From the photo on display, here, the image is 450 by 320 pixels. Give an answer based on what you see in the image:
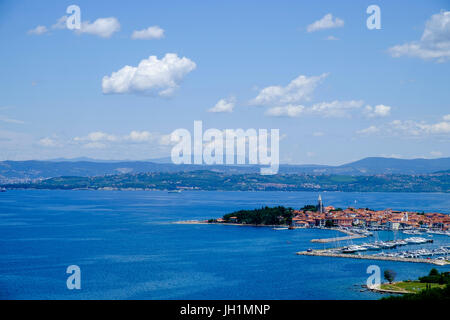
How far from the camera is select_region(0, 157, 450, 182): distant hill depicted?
11100cm

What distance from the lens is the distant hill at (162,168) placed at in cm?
11100

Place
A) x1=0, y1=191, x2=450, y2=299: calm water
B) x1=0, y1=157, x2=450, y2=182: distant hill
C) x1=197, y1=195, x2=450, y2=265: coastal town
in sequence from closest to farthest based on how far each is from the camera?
1. x1=0, y1=191, x2=450, y2=299: calm water
2. x1=197, y1=195, x2=450, y2=265: coastal town
3. x1=0, y1=157, x2=450, y2=182: distant hill

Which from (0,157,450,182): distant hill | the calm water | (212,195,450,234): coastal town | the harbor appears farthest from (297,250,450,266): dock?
(0,157,450,182): distant hill

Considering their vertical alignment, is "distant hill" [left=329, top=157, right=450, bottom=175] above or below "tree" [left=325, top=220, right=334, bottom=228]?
above

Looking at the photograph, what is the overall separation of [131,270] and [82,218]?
18.8m

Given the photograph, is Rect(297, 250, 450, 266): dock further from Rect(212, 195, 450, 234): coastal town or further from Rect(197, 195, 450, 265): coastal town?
Rect(212, 195, 450, 234): coastal town

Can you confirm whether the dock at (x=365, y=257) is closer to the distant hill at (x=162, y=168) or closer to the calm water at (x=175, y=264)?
the calm water at (x=175, y=264)

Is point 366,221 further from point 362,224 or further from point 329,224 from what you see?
point 329,224

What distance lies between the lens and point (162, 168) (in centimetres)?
12012

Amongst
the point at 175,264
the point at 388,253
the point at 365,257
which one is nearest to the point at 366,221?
the point at 388,253

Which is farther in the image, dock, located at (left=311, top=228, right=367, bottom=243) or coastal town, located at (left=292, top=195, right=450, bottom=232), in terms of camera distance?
coastal town, located at (left=292, top=195, right=450, bottom=232)

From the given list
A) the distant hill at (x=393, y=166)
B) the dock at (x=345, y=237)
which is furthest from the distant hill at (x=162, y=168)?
the dock at (x=345, y=237)
